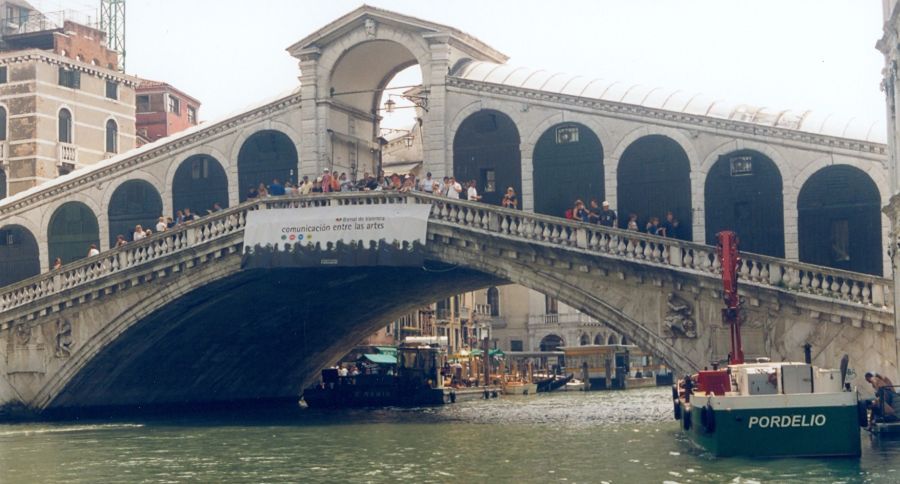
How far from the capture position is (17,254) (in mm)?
47031

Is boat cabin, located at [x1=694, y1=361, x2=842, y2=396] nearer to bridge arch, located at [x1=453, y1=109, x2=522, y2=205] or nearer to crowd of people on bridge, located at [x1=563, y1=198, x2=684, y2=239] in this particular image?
crowd of people on bridge, located at [x1=563, y1=198, x2=684, y2=239]

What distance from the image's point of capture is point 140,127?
71500 millimetres

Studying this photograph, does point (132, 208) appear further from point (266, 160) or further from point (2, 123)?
point (2, 123)

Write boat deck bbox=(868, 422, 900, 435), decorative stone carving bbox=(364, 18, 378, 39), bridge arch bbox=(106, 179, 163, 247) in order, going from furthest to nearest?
bridge arch bbox=(106, 179, 163, 247), decorative stone carving bbox=(364, 18, 378, 39), boat deck bbox=(868, 422, 900, 435)

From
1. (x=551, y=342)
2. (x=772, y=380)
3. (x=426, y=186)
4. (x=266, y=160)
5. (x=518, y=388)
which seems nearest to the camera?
(x=772, y=380)

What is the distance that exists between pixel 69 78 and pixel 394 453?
3052 centimetres

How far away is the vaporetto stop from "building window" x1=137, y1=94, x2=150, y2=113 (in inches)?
2055

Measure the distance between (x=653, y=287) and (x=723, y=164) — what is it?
15.6ft

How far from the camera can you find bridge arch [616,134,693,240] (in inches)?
1508

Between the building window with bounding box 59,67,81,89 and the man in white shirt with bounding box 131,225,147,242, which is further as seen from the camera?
the building window with bounding box 59,67,81,89

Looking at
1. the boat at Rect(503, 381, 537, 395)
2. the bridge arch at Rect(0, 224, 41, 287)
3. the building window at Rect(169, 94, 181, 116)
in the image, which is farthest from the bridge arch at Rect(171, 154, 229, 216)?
the building window at Rect(169, 94, 181, 116)

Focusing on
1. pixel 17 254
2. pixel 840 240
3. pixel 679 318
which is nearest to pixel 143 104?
pixel 17 254

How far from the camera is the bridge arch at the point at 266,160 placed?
43.2 m

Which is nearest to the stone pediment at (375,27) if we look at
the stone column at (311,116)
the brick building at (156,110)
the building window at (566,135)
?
the stone column at (311,116)
